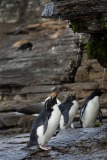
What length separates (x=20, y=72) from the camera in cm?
2367

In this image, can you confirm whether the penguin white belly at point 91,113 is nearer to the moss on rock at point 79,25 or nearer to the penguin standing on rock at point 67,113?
the penguin standing on rock at point 67,113

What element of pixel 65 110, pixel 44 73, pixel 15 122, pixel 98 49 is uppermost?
pixel 98 49

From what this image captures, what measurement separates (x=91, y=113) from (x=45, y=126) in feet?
15.0

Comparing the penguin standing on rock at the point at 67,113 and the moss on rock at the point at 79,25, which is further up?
the moss on rock at the point at 79,25

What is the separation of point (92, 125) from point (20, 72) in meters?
7.61

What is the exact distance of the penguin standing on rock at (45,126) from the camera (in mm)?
11930

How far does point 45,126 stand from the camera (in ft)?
39.6

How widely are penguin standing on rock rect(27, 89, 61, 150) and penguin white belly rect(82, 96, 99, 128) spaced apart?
389 cm

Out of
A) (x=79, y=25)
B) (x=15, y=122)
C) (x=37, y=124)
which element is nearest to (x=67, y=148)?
(x=37, y=124)

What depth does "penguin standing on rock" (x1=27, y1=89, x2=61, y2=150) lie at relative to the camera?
470 inches

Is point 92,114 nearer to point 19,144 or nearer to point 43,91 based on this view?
point 19,144

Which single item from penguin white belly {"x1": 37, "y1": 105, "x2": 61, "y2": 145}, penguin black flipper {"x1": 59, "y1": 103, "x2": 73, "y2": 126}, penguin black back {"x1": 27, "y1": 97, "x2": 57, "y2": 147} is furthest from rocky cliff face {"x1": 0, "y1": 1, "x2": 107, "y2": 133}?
penguin white belly {"x1": 37, "y1": 105, "x2": 61, "y2": 145}

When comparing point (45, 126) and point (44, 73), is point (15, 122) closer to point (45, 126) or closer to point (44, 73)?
point (44, 73)

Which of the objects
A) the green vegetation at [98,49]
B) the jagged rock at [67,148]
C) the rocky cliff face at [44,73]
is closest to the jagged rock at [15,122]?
the rocky cliff face at [44,73]
